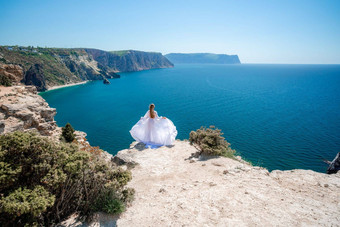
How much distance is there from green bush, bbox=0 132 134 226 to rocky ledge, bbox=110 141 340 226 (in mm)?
1092

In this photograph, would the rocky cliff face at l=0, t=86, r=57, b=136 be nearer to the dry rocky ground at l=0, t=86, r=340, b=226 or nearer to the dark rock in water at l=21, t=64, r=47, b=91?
the dry rocky ground at l=0, t=86, r=340, b=226

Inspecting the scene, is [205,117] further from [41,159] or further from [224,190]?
[41,159]

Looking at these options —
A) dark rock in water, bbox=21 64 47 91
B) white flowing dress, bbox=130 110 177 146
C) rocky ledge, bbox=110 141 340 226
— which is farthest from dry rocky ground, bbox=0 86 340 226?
dark rock in water, bbox=21 64 47 91

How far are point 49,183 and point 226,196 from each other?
226 inches

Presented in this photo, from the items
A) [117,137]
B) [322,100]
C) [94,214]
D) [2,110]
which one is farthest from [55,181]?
[322,100]

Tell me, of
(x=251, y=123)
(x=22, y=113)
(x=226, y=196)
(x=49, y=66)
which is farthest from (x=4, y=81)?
(x=49, y=66)

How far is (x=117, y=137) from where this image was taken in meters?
33.3

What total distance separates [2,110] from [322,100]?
80.3m

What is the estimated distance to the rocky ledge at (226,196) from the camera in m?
5.53

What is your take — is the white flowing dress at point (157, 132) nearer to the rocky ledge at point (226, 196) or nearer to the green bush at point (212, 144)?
the green bush at point (212, 144)

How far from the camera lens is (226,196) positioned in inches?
262

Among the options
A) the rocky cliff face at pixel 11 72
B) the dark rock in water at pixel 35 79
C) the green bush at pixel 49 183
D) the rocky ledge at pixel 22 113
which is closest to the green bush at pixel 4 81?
the rocky cliff face at pixel 11 72

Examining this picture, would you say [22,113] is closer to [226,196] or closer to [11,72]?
[11,72]

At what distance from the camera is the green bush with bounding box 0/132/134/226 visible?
4.18 m
